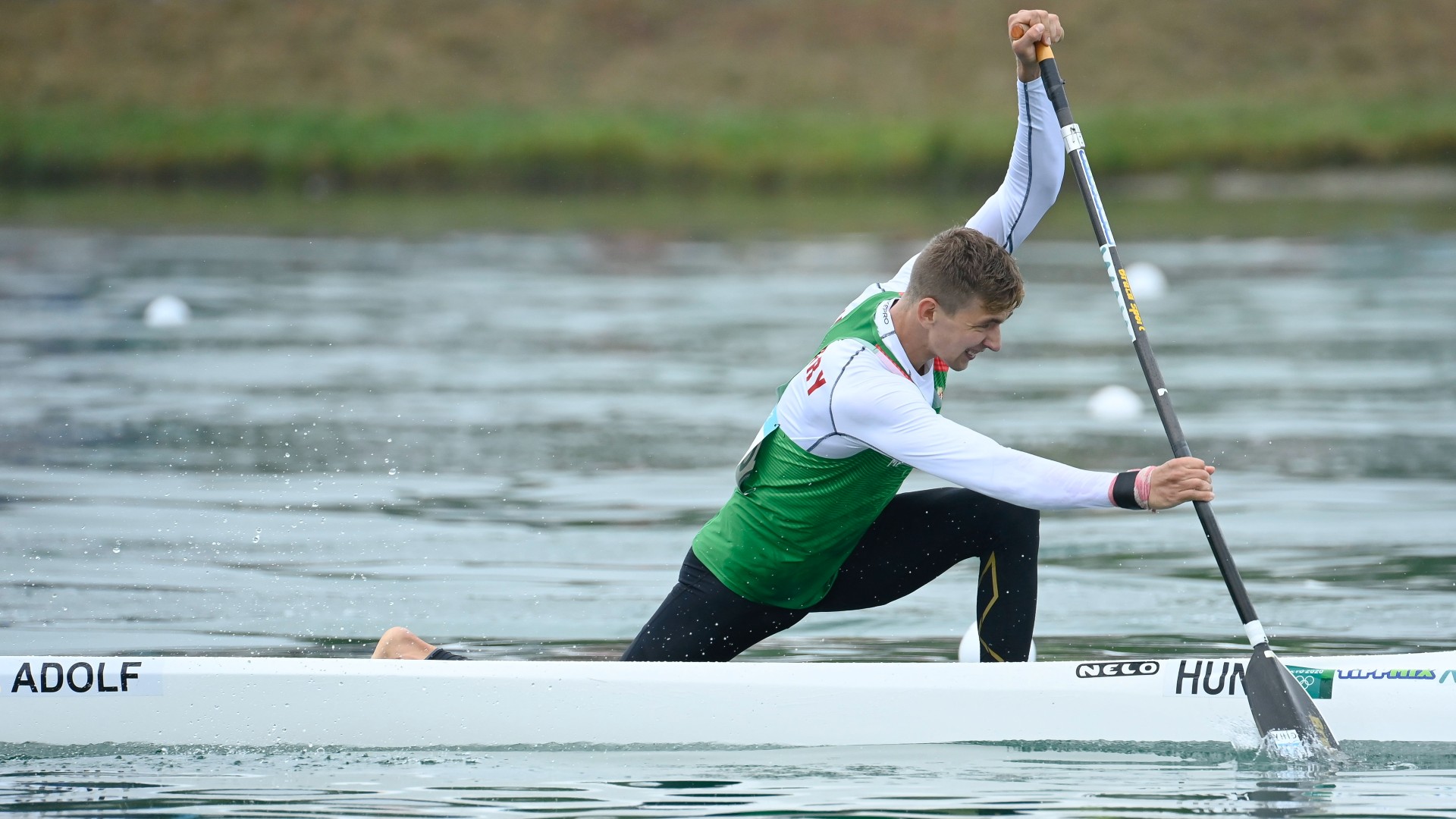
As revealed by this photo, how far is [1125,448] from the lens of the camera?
11.7 meters

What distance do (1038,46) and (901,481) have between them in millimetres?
1540

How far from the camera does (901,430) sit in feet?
17.9

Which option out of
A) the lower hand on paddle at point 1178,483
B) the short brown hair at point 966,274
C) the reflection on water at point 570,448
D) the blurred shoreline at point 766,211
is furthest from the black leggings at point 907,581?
the blurred shoreline at point 766,211

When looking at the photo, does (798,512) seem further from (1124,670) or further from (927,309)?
(1124,670)

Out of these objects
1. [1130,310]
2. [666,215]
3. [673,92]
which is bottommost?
[1130,310]

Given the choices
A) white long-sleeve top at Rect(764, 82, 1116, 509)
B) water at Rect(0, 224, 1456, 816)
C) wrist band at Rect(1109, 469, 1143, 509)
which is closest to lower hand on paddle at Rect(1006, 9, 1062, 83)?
white long-sleeve top at Rect(764, 82, 1116, 509)

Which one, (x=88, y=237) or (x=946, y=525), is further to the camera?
(x=88, y=237)

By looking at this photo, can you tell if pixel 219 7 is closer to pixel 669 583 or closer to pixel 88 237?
pixel 88 237

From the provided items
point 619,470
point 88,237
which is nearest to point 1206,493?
point 619,470

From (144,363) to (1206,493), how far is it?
12.1 meters

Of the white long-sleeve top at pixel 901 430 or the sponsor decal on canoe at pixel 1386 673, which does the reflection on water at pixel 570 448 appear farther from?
the white long-sleeve top at pixel 901 430

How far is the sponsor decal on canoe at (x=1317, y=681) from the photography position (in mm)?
5902

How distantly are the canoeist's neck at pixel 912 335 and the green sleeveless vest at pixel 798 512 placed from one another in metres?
0.07

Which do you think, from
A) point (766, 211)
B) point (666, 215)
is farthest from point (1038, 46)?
point (766, 211)
